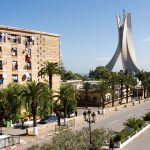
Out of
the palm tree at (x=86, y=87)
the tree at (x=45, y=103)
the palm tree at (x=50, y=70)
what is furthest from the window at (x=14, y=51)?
the palm tree at (x=86, y=87)

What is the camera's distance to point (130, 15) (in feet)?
541

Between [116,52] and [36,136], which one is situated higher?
[116,52]

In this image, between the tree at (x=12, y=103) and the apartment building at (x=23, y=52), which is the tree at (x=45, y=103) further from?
the apartment building at (x=23, y=52)

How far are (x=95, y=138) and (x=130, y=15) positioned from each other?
139m

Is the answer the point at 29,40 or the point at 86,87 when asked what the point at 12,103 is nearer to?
the point at 29,40

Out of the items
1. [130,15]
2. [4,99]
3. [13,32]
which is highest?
[130,15]

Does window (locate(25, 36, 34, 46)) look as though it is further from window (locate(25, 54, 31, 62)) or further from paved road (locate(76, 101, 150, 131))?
paved road (locate(76, 101, 150, 131))

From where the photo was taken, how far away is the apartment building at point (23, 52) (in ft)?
186

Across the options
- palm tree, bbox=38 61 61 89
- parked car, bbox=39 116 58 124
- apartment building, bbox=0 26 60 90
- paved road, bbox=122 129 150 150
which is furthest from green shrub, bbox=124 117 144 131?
apartment building, bbox=0 26 60 90

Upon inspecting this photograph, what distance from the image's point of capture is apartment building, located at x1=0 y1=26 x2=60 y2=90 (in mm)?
56731

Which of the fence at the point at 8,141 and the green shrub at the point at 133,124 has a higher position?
the green shrub at the point at 133,124

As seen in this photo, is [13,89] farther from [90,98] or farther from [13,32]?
[90,98]

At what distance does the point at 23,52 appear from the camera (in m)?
60.2

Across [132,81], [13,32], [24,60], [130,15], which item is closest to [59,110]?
[24,60]
